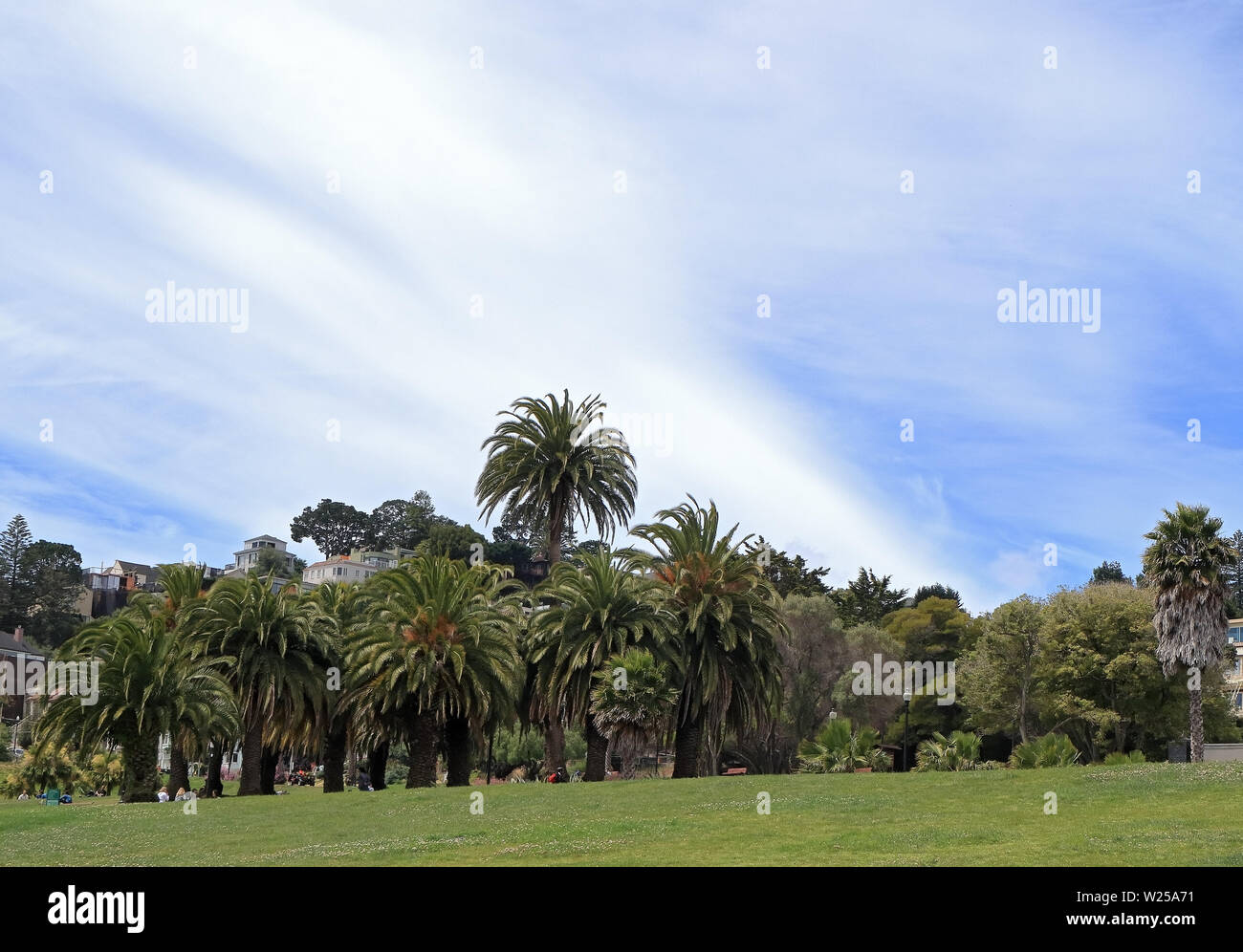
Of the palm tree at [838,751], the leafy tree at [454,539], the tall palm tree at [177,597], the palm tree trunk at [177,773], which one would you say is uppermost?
the leafy tree at [454,539]

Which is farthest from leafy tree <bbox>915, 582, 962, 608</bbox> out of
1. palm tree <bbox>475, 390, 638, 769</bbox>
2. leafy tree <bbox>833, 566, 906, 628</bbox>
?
palm tree <bbox>475, 390, 638, 769</bbox>

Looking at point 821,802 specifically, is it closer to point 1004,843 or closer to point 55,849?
point 1004,843

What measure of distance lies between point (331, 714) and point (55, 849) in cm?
2230

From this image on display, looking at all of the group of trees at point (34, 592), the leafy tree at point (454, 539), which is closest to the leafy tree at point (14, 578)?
the group of trees at point (34, 592)

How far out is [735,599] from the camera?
148ft

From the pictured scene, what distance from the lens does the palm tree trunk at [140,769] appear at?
39.1 meters

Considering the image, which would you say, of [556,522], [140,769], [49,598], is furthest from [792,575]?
[49,598]

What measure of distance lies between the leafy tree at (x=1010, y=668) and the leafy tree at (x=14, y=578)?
131 m

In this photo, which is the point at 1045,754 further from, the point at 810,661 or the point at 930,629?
the point at 930,629

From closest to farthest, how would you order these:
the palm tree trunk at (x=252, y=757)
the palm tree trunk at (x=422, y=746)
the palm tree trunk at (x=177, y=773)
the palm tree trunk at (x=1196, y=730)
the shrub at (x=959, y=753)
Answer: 1. the shrub at (x=959, y=753)
2. the palm tree trunk at (x=422, y=746)
3. the palm tree trunk at (x=252, y=757)
4. the palm tree trunk at (x=1196, y=730)
5. the palm tree trunk at (x=177, y=773)

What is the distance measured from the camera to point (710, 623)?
45.1 meters

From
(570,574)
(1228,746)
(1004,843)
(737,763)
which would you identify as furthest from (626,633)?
(737,763)

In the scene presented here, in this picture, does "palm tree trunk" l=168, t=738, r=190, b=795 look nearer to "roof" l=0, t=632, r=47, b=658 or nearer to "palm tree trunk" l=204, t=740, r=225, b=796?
"palm tree trunk" l=204, t=740, r=225, b=796

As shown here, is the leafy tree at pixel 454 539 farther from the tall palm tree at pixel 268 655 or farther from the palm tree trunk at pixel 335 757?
the tall palm tree at pixel 268 655
